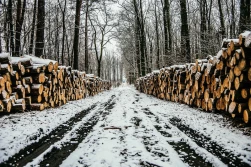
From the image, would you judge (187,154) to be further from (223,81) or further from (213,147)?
(223,81)

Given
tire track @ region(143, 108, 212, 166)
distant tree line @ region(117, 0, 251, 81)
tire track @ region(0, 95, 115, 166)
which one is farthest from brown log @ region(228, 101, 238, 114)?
distant tree line @ region(117, 0, 251, 81)

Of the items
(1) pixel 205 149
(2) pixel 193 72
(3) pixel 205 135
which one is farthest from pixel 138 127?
(2) pixel 193 72

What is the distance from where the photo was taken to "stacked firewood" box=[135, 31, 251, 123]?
16.0 feet

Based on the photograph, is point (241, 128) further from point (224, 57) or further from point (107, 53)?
point (107, 53)

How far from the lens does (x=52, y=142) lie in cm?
398

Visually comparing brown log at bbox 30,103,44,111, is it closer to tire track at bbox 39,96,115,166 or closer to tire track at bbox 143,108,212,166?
tire track at bbox 39,96,115,166

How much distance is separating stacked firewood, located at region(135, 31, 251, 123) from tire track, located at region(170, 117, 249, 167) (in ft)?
3.98

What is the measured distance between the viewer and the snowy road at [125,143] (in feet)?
9.98

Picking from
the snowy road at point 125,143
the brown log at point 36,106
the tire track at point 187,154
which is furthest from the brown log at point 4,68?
the tire track at point 187,154

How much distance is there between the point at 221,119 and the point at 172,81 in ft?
17.1

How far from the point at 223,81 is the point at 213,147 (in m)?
2.92

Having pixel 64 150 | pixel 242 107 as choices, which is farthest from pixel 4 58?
pixel 242 107

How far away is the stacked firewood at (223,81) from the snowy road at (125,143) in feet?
1.81

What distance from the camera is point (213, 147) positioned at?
3527 mm
